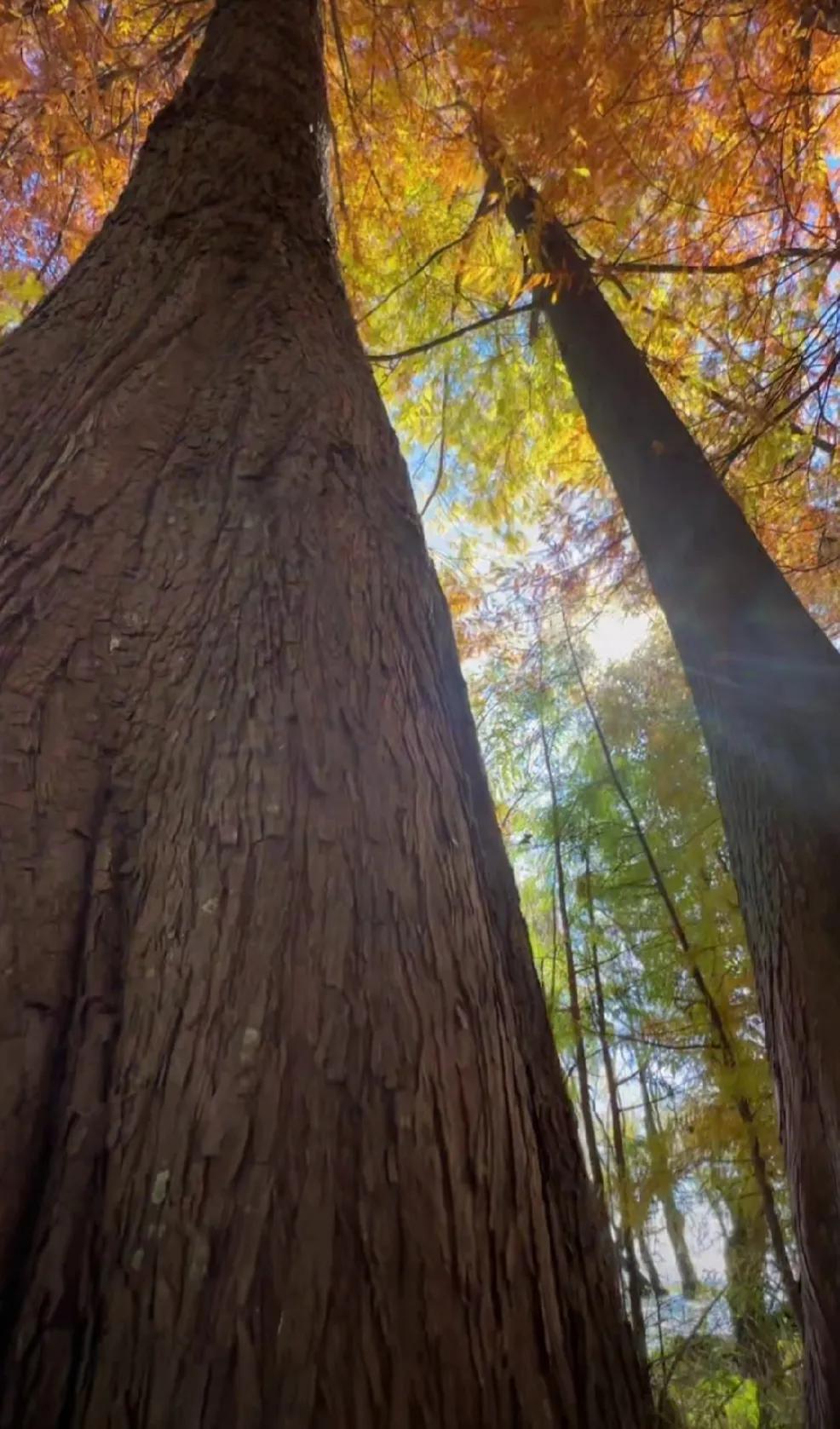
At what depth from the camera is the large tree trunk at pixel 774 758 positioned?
1611mm

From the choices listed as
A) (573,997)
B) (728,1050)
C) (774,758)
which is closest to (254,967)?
(774,758)

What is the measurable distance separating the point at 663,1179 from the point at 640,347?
12.7 feet

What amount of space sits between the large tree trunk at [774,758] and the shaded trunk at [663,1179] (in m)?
1.50

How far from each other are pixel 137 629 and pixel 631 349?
280 cm

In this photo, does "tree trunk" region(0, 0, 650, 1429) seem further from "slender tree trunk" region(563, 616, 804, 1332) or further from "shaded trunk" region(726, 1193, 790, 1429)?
"shaded trunk" region(726, 1193, 790, 1429)

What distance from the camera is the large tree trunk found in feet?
5.29

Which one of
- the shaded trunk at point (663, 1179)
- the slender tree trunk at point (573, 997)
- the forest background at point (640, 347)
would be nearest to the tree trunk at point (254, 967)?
the slender tree trunk at point (573, 997)

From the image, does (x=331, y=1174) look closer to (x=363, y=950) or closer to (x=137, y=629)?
(x=363, y=950)

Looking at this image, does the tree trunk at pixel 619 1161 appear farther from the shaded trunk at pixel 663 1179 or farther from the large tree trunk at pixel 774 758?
the large tree trunk at pixel 774 758

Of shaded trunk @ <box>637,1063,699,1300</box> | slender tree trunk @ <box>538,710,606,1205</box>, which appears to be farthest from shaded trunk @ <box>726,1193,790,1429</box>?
slender tree trunk @ <box>538,710,606,1205</box>

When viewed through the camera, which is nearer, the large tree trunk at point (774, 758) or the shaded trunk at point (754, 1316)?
the large tree trunk at point (774, 758)

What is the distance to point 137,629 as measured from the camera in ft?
3.10

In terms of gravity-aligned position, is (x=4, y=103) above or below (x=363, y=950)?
above

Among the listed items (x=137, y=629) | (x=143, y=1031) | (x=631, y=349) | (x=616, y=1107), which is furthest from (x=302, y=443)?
(x=616, y=1107)
